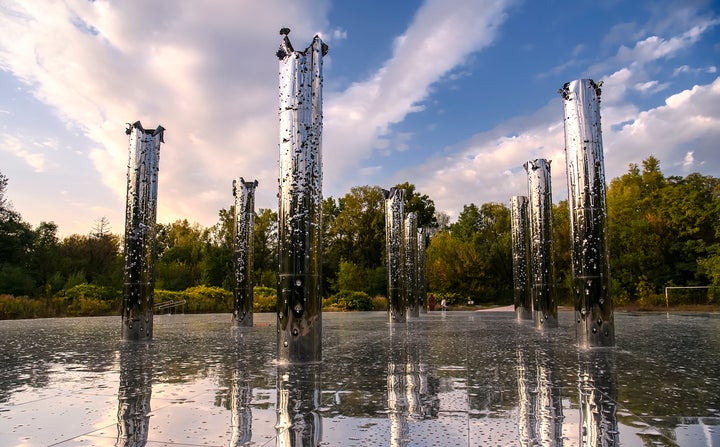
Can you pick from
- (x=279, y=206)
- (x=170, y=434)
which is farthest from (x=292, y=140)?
(x=170, y=434)

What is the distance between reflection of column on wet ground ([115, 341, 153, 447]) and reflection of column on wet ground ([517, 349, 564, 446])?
2.39m

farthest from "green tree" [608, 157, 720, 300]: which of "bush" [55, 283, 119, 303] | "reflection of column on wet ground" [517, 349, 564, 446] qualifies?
"reflection of column on wet ground" [517, 349, 564, 446]

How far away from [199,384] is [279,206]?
280 cm

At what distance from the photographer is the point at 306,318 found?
671 centimetres

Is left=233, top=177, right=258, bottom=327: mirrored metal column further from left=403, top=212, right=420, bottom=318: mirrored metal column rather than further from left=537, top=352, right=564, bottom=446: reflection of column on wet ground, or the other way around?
left=537, top=352, right=564, bottom=446: reflection of column on wet ground

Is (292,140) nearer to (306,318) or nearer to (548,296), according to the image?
(306,318)

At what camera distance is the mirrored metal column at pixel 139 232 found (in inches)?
372

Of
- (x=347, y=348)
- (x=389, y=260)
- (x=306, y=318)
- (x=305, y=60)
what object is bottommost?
(x=347, y=348)

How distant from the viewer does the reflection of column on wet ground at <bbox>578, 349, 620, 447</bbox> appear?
308cm

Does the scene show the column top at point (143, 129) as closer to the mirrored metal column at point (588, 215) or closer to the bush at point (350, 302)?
the mirrored metal column at point (588, 215)

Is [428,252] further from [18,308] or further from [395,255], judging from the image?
[18,308]

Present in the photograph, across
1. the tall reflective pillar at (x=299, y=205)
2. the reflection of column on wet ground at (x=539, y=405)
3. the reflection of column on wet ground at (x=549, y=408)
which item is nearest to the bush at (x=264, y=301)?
the tall reflective pillar at (x=299, y=205)

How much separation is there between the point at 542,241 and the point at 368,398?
9852 millimetres

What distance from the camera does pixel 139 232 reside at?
957 centimetres
